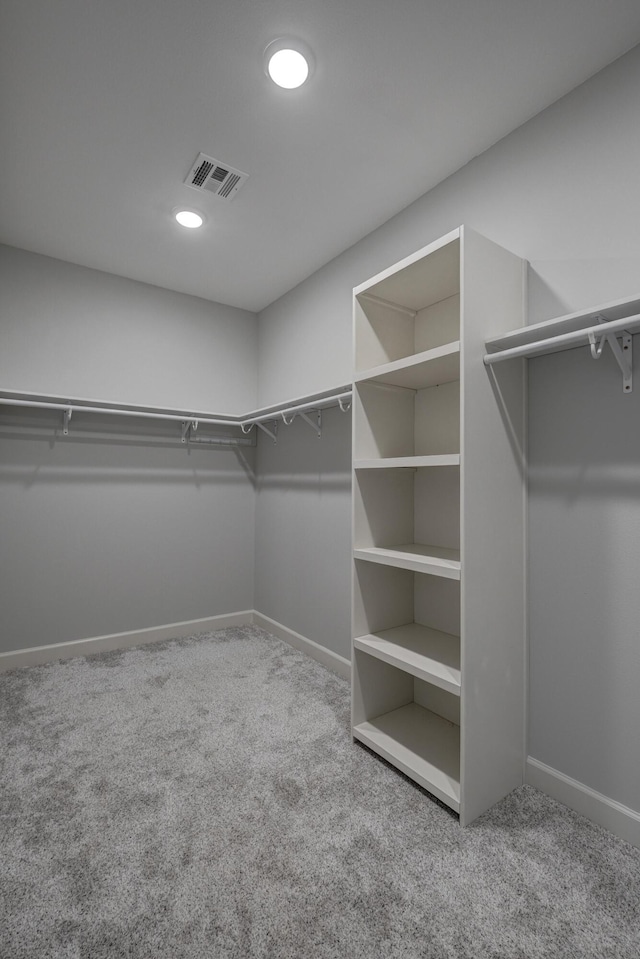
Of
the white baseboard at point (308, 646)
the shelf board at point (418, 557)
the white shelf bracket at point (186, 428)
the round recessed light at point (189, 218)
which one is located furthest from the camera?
A: the white shelf bracket at point (186, 428)

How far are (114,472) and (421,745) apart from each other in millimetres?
2582

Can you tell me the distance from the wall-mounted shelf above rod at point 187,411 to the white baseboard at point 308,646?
1421mm

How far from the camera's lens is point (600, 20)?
144cm

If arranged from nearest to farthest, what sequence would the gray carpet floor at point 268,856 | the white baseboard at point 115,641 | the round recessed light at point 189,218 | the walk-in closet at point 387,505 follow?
the gray carpet floor at point 268,856, the walk-in closet at point 387,505, the round recessed light at point 189,218, the white baseboard at point 115,641

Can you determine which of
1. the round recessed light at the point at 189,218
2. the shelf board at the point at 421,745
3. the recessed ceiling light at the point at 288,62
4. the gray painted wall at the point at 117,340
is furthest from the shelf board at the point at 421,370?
the gray painted wall at the point at 117,340

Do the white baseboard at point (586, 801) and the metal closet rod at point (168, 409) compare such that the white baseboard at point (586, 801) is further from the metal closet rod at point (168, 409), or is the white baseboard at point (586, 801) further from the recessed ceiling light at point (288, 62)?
the recessed ceiling light at point (288, 62)

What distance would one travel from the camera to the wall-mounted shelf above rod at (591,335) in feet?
4.35

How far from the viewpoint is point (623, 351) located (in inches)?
57.2

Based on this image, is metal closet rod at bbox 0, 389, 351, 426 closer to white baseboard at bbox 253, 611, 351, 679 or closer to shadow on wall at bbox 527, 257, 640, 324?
shadow on wall at bbox 527, 257, 640, 324

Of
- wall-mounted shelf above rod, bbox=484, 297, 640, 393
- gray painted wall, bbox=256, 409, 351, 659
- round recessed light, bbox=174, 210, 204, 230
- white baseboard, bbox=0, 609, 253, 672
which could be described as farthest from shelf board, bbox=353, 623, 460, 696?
round recessed light, bbox=174, 210, 204, 230

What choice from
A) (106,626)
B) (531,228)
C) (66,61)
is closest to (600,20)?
(531,228)

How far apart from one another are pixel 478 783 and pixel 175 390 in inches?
121

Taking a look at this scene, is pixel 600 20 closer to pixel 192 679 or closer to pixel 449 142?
pixel 449 142

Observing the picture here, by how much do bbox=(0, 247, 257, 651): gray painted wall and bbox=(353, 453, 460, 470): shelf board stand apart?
1.93 metres
